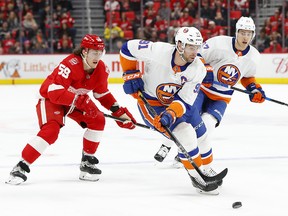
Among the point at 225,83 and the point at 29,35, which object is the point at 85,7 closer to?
the point at 29,35

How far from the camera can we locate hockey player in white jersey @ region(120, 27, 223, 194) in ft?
12.3

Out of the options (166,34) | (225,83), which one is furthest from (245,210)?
(166,34)

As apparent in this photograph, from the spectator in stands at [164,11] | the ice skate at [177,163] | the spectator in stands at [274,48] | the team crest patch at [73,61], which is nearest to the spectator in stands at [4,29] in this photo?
the spectator in stands at [164,11]

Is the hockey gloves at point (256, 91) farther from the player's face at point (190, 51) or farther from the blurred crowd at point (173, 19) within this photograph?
the blurred crowd at point (173, 19)

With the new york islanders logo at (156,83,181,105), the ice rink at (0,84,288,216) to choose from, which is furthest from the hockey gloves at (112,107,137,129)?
the ice rink at (0,84,288,216)

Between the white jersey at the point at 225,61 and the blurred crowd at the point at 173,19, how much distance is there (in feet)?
25.9

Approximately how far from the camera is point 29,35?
1258cm

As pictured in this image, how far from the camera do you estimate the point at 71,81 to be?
4.00 metres

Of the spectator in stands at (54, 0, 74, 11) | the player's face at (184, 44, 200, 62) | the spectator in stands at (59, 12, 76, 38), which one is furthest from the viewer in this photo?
the spectator in stands at (54, 0, 74, 11)

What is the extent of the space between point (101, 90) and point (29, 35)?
343 inches

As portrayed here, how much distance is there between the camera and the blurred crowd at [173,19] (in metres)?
12.8

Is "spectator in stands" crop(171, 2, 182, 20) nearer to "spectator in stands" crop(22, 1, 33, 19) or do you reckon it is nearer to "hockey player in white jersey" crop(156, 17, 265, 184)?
"spectator in stands" crop(22, 1, 33, 19)

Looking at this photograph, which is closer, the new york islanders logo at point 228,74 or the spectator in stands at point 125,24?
the new york islanders logo at point 228,74

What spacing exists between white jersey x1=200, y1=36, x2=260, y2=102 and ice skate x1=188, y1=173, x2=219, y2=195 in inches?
42.9
